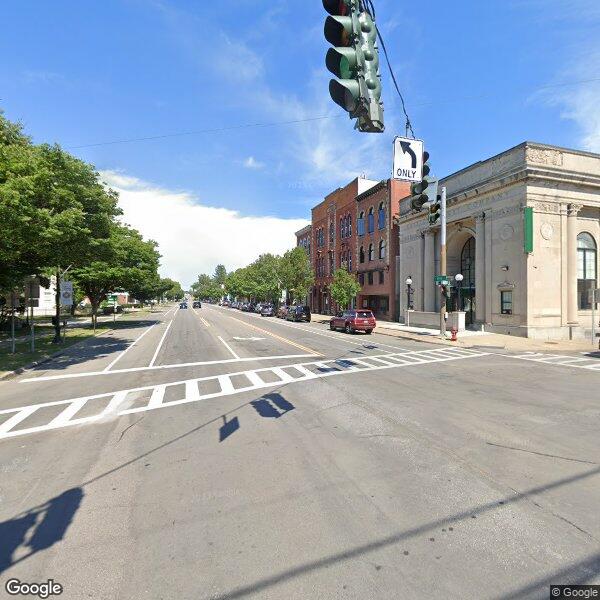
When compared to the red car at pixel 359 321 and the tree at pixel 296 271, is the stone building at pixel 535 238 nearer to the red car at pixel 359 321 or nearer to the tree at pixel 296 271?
the red car at pixel 359 321

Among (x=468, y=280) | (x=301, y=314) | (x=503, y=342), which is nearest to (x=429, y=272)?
(x=468, y=280)

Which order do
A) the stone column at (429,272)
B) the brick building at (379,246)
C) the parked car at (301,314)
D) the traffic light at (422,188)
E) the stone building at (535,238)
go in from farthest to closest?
the parked car at (301,314)
the brick building at (379,246)
the stone column at (429,272)
the stone building at (535,238)
the traffic light at (422,188)

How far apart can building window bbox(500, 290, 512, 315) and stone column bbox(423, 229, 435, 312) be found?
8269mm

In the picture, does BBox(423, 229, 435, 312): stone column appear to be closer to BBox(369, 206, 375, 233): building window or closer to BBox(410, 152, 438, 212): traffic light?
BBox(369, 206, 375, 233): building window

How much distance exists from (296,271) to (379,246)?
14.2 meters

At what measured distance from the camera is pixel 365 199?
46.6 metres

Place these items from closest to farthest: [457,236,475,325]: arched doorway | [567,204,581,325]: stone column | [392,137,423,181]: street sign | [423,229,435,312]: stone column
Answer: [392,137,423,181]: street sign → [567,204,581,325]: stone column → [457,236,475,325]: arched doorway → [423,229,435,312]: stone column

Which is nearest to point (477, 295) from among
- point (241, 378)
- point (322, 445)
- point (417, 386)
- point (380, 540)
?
point (417, 386)

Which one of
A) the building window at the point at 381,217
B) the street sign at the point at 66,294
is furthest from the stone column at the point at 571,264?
the street sign at the point at 66,294

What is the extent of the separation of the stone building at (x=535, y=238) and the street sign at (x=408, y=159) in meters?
19.6

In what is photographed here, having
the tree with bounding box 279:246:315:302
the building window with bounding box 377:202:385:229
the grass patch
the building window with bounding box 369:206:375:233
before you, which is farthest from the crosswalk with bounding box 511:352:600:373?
the tree with bounding box 279:246:315:302

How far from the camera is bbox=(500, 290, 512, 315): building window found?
1037 inches

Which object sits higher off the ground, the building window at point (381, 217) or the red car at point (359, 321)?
the building window at point (381, 217)

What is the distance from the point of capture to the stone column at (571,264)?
25766mm
